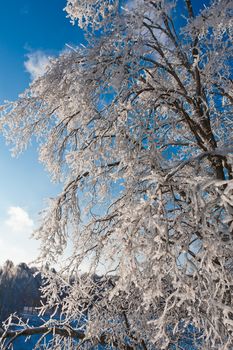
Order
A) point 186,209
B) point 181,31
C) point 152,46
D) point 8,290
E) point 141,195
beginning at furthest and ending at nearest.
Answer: point 8,290
point 152,46
point 181,31
point 141,195
point 186,209

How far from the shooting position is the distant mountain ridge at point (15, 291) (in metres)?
48.7

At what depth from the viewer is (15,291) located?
54438 millimetres

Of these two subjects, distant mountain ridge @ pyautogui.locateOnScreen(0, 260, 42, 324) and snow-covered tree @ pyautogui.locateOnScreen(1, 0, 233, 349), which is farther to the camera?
distant mountain ridge @ pyautogui.locateOnScreen(0, 260, 42, 324)

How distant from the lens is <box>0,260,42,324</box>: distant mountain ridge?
1917 inches

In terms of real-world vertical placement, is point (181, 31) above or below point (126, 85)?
above

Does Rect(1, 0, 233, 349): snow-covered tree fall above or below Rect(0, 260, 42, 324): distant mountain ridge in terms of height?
below

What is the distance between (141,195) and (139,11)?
258cm

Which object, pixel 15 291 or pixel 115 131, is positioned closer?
pixel 115 131

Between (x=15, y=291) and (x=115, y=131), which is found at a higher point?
(x=15, y=291)

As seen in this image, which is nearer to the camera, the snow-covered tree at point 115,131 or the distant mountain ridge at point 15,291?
the snow-covered tree at point 115,131

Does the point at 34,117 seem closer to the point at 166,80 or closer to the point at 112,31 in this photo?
the point at 112,31

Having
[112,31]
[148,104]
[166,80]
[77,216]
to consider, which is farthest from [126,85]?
[77,216]

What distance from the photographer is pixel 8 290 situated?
2121 inches

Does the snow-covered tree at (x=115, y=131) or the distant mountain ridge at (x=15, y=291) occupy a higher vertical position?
the distant mountain ridge at (x=15, y=291)
